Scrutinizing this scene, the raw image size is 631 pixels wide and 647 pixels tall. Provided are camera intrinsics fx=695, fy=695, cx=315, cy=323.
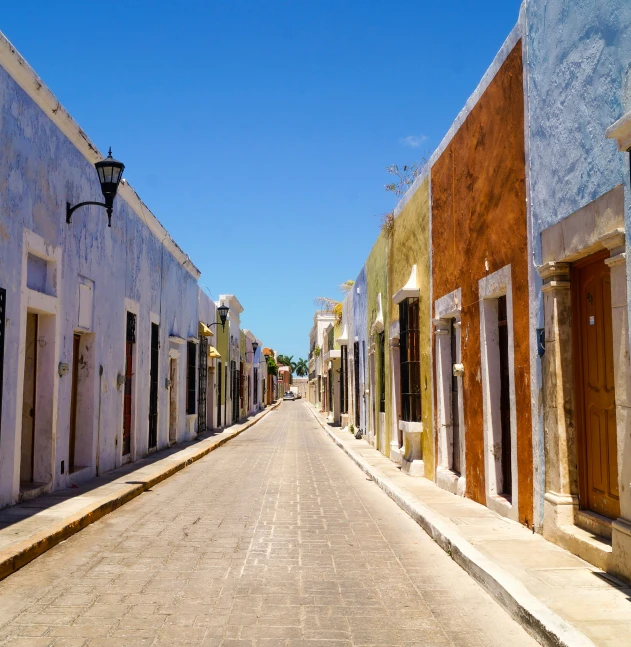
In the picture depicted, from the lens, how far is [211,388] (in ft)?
88.4

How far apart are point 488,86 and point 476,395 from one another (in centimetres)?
379

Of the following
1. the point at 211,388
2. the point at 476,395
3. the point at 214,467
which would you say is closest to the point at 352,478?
the point at 214,467

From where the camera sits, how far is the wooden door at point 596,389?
563 cm

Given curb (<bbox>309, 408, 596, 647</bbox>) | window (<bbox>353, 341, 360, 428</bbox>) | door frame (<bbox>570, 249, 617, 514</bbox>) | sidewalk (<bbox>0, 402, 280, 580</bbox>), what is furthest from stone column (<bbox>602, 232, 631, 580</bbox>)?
window (<bbox>353, 341, 360, 428</bbox>)

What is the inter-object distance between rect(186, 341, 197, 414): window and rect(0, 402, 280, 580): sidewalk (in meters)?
7.07

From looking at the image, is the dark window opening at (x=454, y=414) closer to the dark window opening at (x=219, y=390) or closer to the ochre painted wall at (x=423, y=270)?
the ochre painted wall at (x=423, y=270)

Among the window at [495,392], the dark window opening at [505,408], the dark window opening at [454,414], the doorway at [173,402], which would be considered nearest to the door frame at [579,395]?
the window at [495,392]

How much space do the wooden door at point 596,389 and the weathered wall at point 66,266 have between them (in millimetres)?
6016

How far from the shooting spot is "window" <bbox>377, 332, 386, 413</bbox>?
16.4 m

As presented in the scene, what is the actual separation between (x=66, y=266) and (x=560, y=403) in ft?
22.7

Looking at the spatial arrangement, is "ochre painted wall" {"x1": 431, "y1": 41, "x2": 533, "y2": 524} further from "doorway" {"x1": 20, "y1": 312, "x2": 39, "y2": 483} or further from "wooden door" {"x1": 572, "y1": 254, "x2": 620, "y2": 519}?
"doorway" {"x1": 20, "y1": 312, "x2": 39, "y2": 483}

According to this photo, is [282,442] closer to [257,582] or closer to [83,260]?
[83,260]

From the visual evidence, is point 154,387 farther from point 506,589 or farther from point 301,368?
point 301,368

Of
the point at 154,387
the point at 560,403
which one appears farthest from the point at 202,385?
the point at 560,403
